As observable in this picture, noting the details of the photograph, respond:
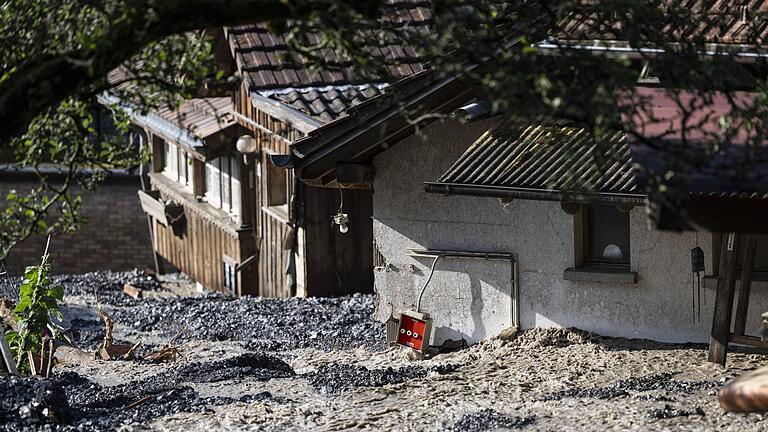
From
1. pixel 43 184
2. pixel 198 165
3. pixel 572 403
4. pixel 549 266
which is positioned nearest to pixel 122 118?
pixel 43 184

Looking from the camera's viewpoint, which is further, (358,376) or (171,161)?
(171,161)

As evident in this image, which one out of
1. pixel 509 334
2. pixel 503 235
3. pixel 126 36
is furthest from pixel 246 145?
pixel 126 36

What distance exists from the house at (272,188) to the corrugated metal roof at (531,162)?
126 inches

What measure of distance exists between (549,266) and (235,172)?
8093 millimetres

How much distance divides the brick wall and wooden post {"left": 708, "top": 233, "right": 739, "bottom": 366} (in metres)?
17.8

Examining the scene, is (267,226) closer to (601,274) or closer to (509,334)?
(509,334)

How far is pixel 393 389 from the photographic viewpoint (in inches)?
409

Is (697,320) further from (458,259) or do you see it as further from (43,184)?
(43,184)

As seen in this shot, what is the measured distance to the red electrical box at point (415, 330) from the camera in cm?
1264

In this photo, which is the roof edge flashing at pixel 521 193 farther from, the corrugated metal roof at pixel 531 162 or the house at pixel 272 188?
the house at pixel 272 188

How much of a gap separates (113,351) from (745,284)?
7.24m

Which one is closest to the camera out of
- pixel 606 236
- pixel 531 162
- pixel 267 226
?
pixel 531 162

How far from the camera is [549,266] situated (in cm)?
1200

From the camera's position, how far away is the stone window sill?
37.6ft
